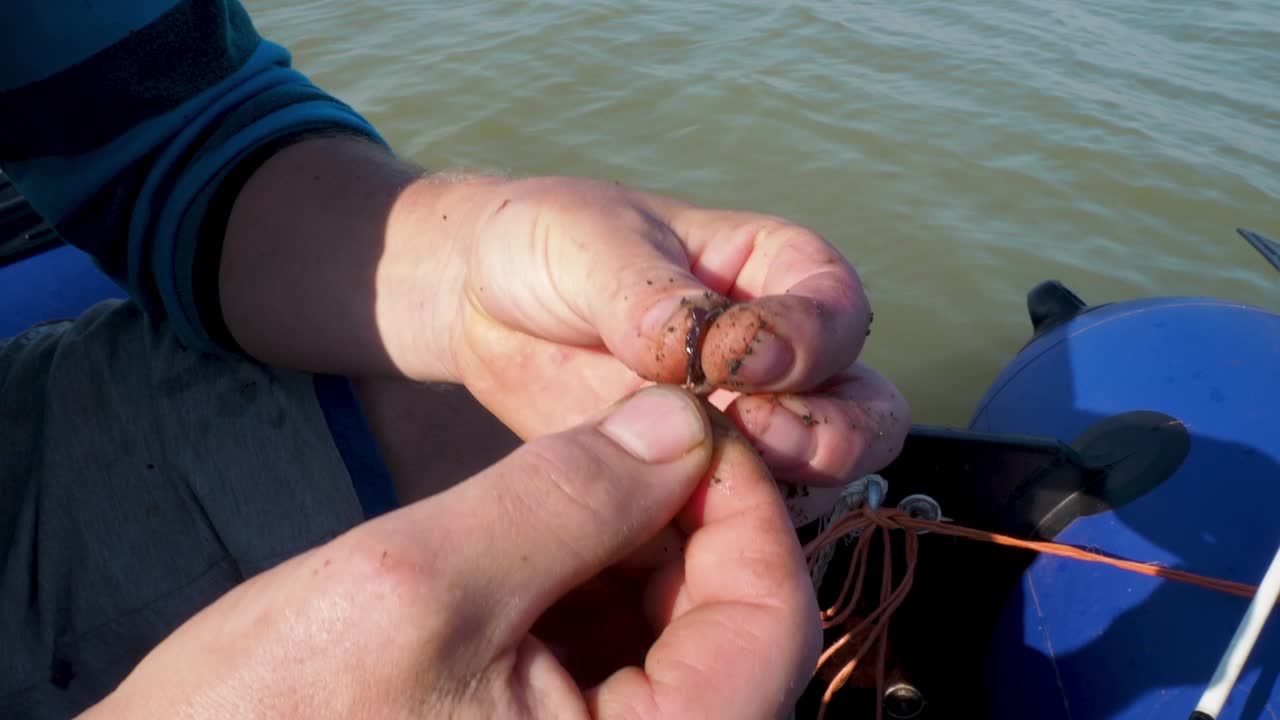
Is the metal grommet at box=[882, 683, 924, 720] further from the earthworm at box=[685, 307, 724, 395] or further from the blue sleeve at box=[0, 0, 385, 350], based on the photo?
the blue sleeve at box=[0, 0, 385, 350]

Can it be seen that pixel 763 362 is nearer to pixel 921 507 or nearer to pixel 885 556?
pixel 885 556

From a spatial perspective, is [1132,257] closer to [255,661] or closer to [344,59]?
[255,661]

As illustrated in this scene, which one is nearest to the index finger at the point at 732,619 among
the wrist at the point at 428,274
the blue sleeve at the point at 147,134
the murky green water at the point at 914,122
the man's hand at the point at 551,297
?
the man's hand at the point at 551,297

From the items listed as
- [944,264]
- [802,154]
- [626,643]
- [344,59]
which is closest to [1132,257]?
[944,264]

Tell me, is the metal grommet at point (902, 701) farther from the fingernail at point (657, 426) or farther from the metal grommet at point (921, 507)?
the fingernail at point (657, 426)

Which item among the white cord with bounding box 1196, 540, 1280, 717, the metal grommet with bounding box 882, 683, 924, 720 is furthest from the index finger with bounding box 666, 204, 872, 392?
the metal grommet with bounding box 882, 683, 924, 720

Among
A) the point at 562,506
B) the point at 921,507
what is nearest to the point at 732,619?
the point at 562,506
